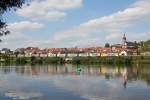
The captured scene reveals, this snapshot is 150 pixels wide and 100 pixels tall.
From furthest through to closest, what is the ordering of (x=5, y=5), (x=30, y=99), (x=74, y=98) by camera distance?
(x=74, y=98), (x=30, y=99), (x=5, y=5)

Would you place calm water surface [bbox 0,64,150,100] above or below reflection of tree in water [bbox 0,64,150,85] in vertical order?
below

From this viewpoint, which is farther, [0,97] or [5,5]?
[0,97]

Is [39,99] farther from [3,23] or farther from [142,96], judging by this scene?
[3,23]

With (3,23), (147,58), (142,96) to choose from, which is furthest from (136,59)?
→ (3,23)

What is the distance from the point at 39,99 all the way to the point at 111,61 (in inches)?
6249

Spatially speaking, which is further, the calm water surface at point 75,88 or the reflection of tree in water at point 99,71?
the reflection of tree in water at point 99,71

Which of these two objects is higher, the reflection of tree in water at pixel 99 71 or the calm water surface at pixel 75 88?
the reflection of tree in water at pixel 99 71

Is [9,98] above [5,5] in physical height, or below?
below

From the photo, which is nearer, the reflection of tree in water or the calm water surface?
the calm water surface

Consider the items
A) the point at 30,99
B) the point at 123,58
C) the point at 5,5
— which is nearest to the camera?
the point at 5,5

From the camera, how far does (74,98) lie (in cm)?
4259

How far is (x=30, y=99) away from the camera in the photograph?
3997cm

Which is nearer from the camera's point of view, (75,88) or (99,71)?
(75,88)

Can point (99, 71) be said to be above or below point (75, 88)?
above
